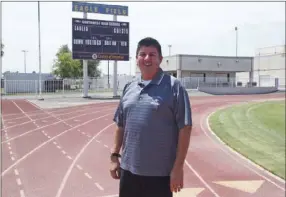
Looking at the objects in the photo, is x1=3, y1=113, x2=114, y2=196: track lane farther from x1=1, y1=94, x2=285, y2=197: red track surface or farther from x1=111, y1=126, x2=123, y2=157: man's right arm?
x1=111, y1=126, x2=123, y2=157: man's right arm

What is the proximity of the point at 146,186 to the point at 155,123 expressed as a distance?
1.72 ft

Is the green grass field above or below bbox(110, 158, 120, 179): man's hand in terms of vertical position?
below

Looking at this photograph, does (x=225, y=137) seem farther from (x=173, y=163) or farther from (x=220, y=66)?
(x=220, y=66)

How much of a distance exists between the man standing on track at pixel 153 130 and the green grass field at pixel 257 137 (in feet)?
16.6

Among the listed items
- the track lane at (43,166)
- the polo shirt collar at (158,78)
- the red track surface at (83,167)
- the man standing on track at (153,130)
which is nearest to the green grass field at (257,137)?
the red track surface at (83,167)

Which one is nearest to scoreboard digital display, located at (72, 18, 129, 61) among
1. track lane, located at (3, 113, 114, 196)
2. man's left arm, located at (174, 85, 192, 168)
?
track lane, located at (3, 113, 114, 196)

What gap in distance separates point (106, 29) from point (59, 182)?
991 inches

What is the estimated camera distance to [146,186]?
2883 millimetres

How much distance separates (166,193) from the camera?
2.90 m

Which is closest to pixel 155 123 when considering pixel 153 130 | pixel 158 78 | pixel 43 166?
pixel 153 130

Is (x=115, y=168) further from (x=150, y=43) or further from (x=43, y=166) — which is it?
(x=43, y=166)

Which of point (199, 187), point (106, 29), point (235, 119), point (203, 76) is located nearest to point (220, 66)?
point (203, 76)

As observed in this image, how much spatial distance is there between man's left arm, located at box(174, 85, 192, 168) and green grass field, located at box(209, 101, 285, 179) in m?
5.09

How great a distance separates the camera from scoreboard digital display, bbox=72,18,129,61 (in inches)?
1168
